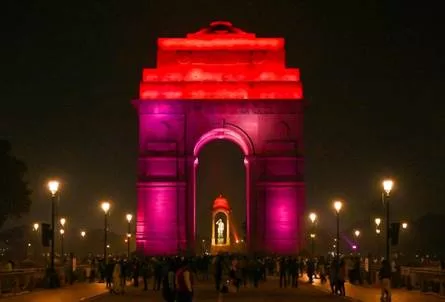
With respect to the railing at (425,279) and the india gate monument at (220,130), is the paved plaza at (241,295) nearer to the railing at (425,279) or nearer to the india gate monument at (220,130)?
the railing at (425,279)

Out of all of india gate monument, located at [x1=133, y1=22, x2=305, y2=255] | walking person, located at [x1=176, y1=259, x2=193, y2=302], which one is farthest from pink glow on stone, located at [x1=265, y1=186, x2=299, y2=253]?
walking person, located at [x1=176, y1=259, x2=193, y2=302]

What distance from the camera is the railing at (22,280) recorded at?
4575 cm

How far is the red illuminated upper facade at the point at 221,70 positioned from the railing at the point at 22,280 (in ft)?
104

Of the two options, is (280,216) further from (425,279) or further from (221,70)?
(425,279)

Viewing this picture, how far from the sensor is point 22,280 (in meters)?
49.4

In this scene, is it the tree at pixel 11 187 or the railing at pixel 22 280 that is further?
the tree at pixel 11 187

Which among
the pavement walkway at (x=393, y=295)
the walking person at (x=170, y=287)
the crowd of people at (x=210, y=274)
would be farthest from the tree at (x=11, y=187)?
the walking person at (x=170, y=287)

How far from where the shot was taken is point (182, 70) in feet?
288

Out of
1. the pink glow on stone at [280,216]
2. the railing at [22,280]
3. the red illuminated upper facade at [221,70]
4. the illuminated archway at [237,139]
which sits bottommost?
the railing at [22,280]

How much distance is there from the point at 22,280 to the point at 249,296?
11243 millimetres

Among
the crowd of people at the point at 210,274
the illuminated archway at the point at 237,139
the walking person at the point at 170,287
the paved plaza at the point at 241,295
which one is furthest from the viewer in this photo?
the illuminated archway at the point at 237,139

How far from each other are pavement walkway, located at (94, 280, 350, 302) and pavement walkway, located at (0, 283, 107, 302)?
43.0 inches

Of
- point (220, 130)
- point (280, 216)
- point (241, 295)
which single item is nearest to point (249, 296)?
point (241, 295)

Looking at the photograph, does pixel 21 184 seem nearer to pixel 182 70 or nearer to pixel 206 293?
pixel 182 70
